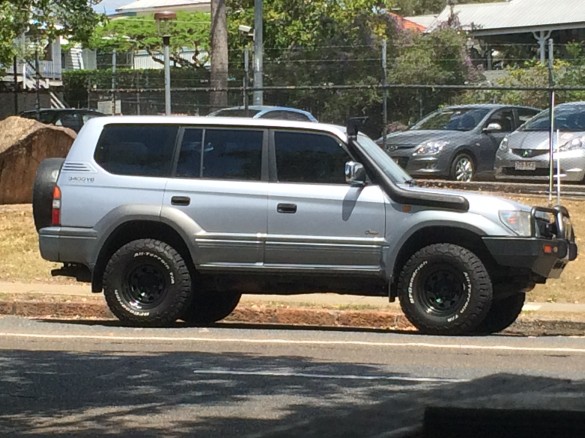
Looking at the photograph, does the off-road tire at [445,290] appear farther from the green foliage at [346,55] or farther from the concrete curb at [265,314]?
the green foliage at [346,55]

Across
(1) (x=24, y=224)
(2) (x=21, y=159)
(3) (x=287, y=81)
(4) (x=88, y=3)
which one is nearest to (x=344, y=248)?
(1) (x=24, y=224)

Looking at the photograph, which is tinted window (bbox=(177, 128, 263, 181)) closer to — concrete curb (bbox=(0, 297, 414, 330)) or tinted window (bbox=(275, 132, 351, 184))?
tinted window (bbox=(275, 132, 351, 184))

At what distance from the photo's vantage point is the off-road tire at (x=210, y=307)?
12.2 m

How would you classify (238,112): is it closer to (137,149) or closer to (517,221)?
(137,149)

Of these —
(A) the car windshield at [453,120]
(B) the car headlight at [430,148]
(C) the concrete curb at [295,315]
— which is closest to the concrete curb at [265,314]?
(C) the concrete curb at [295,315]

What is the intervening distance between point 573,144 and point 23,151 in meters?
8.71

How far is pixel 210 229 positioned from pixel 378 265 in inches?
63.1

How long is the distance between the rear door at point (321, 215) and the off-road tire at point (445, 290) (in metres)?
0.40

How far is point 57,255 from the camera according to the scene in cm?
1159

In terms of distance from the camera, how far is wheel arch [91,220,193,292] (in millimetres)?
11516

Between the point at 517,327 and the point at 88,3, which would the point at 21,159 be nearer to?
the point at 88,3

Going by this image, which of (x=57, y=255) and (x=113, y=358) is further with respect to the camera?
(x=57, y=255)

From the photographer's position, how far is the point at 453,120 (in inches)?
878

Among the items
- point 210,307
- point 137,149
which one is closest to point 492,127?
point 210,307
